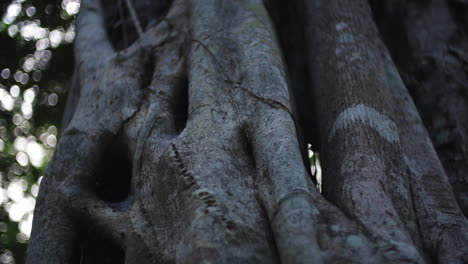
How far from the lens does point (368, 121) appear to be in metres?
1.68

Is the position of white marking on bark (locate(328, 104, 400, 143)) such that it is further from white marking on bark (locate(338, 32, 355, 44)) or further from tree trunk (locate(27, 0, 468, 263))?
white marking on bark (locate(338, 32, 355, 44))

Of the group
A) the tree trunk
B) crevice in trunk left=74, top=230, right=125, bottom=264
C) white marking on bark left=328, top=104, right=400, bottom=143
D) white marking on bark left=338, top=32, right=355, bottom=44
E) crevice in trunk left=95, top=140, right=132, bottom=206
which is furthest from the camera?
white marking on bark left=338, top=32, right=355, bottom=44

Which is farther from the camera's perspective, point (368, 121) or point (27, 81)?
point (27, 81)

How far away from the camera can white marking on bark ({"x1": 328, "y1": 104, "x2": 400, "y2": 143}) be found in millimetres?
1677

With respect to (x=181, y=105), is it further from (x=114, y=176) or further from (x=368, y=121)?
(x=368, y=121)

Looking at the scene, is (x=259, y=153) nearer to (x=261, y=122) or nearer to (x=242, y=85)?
(x=261, y=122)

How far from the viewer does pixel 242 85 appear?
1756mm

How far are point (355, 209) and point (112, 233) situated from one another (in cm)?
84

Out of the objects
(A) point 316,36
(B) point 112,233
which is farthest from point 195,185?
(A) point 316,36

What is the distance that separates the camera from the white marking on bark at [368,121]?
1.68 m

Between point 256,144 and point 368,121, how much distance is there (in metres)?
0.45

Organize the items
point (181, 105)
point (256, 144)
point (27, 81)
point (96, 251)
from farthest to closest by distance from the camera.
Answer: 1. point (27, 81)
2. point (181, 105)
3. point (96, 251)
4. point (256, 144)

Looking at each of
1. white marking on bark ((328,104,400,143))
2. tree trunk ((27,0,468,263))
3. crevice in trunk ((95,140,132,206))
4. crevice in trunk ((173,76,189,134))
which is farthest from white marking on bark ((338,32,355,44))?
crevice in trunk ((95,140,132,206))

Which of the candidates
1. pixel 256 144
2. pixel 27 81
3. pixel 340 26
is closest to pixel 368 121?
pixel 256 144
